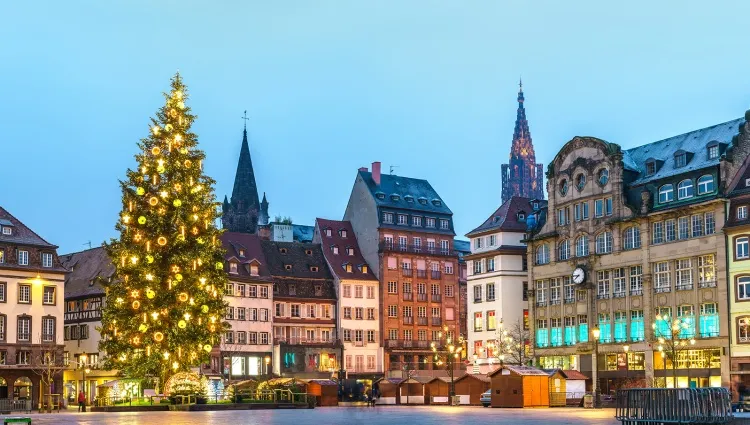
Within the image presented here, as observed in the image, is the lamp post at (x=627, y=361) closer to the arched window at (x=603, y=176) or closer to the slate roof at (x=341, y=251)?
the arched window at (x=603, y=176)

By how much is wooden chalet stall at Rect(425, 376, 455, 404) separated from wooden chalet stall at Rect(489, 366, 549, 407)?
12554mm

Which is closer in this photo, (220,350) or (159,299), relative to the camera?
(159,299)

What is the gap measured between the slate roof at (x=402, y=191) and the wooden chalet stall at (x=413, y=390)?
37184 millimetres

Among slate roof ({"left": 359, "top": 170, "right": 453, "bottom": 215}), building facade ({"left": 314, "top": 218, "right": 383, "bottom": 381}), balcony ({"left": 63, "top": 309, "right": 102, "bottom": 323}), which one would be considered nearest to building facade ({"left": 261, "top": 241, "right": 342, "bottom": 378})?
building facade ({"left": 314, "top": 218, "right": 383, "bottom": 381})

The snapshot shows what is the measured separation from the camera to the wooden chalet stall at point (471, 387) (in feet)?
260

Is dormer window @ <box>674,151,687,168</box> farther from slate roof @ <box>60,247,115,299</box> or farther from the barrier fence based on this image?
the barrier fence

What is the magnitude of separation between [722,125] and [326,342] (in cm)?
4677

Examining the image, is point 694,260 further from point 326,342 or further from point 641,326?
point 326,342

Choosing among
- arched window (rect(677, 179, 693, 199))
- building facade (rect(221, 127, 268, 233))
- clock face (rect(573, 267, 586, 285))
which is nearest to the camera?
arched window (rect(677, 179, 693, 199))

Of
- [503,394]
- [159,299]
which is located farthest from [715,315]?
[159,299]

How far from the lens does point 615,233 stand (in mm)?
88875

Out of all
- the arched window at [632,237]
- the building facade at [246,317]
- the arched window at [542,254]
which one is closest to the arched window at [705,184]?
the arched window at [632,237]

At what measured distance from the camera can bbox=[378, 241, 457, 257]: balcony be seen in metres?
120

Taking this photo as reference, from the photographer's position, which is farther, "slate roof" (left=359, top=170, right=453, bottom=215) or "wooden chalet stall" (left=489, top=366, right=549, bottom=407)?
"slate roof" (left=359, top=170, right=453, bottom=215)
